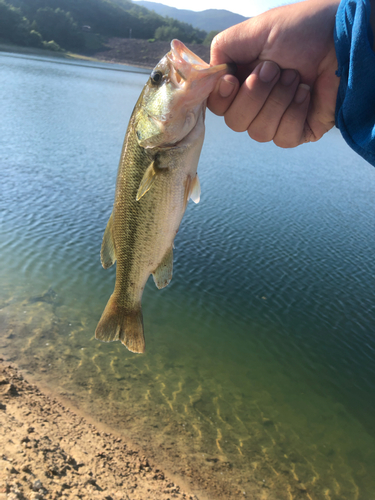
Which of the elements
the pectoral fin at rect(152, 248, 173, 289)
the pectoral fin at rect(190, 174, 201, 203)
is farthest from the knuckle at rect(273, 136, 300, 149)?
the pectoral fin at rect(152, 248, 173, 289)

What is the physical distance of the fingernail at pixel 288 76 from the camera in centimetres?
293

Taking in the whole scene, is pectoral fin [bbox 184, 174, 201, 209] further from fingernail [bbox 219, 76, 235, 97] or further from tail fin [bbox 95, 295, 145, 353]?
tail fin [bbox 95, 295, 145, 353]

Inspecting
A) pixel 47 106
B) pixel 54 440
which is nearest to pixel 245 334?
pixel 54 440

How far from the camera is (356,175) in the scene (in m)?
24.1

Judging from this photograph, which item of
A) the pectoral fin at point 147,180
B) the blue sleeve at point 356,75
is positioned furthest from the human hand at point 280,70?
the pectoral fin at point 147,180

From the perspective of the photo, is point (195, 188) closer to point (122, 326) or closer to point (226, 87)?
point (226, 87)

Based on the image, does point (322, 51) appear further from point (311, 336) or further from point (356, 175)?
point (356, 175)

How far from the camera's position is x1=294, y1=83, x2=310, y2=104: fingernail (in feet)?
9.91

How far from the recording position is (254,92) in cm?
290

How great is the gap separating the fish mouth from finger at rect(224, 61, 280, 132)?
0.46 m

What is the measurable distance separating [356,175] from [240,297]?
16.9 m

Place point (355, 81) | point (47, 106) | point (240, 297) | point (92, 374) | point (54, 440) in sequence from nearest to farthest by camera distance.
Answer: point (355, 81)
point (54, 440)
point (92, 374)
point (240, 297)
point (47, 106)

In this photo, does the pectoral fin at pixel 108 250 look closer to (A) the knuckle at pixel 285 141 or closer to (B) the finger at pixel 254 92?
(B) the finger at pixel 254 92

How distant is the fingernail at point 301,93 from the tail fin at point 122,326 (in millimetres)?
2227
